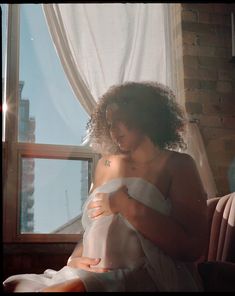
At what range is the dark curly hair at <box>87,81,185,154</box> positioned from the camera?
1186mm

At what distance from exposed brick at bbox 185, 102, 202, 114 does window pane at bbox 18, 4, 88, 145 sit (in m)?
0.31

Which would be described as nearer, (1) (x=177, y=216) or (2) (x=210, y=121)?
(1) (x=177, y=216)

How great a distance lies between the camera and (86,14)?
1.70 m

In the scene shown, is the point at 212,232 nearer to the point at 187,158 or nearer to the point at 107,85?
the point at 187,158

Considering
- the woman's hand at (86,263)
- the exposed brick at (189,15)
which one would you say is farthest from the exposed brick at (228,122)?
the woman's hand at (86,263)

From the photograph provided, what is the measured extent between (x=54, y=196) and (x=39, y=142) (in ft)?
0.60

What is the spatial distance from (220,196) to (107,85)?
1.52 feet

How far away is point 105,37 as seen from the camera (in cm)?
168

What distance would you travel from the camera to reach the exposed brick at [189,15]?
1.51 m

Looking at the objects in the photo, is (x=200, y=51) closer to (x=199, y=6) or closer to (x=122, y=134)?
(x=199, y=6)

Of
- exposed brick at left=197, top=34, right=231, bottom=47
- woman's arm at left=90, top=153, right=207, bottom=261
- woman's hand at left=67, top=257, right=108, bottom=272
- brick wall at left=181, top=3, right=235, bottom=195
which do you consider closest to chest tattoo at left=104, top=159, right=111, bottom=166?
woman's arm at left=90, top=153, right=207, bottom=261

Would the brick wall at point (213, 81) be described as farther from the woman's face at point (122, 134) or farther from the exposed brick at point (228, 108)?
the woman's face at point (122, 134)

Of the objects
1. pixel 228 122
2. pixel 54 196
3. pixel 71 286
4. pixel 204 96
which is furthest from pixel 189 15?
pixel 71 286

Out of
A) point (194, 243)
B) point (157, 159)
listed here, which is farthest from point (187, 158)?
point (194, 243)
